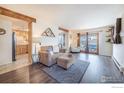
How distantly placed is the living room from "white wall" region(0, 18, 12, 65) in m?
0.05

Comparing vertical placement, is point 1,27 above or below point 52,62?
above

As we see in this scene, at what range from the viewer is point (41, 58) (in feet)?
13.0

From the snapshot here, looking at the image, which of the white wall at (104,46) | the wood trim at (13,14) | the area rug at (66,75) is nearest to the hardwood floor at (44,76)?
the area rug at (66,75)

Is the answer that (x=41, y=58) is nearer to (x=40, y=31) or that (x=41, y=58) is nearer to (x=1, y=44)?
(x=40, y=31)

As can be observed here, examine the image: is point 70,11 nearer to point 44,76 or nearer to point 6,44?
point 44,76

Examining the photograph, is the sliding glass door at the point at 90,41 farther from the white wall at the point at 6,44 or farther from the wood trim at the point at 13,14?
the white wall at the point at 6,44

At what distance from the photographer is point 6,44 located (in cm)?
375

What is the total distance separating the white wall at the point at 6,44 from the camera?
3561 millimetres

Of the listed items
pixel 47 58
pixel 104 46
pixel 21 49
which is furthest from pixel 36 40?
pixel 104 46

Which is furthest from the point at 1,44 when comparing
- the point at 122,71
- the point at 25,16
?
the point at 122,71

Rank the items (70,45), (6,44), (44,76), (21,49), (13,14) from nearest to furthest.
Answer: (44,76) → (13,14) → (6,44) → (21,49) → (70,45)

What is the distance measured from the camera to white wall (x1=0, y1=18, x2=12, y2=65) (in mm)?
3561

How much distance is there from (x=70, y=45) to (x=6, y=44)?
5.06 metres
